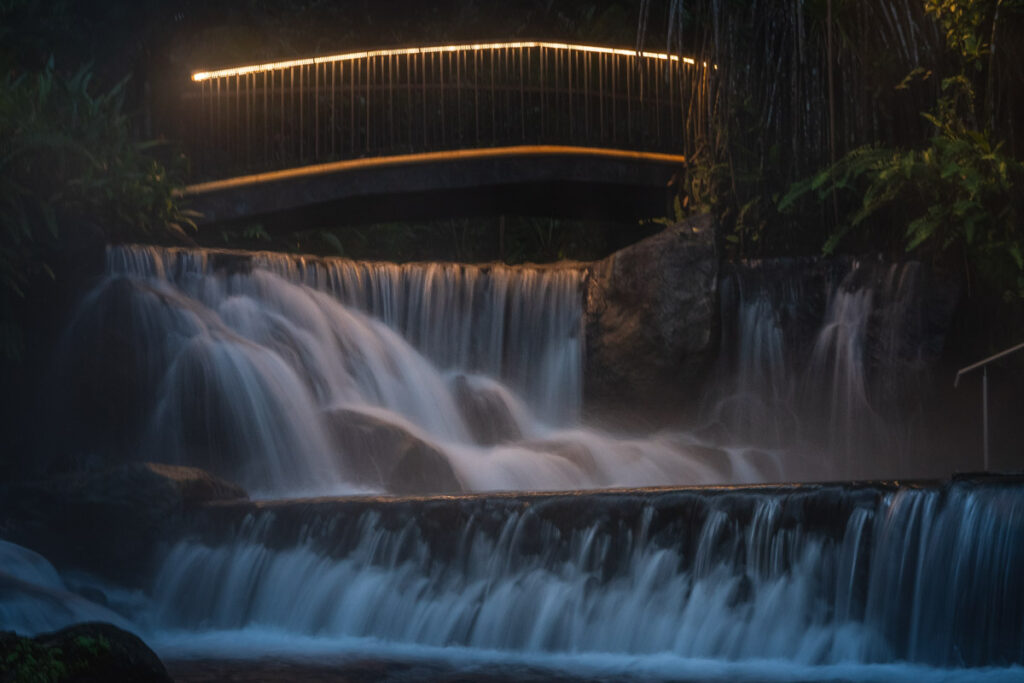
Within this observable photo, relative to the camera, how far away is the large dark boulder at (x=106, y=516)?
28.2ft

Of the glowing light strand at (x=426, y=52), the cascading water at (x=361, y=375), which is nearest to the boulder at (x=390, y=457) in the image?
the cascading water at (x=361, y=375)

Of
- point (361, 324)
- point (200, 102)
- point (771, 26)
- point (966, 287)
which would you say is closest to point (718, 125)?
point (771, 26)

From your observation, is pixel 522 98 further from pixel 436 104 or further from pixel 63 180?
pixel 63 180

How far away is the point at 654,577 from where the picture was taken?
691cm

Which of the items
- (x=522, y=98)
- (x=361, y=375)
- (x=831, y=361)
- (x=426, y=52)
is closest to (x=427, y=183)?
(x=522, y=98)

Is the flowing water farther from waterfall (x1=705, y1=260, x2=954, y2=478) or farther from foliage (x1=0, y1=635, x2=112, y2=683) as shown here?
foliage (x1=0, y1=635, x2=112, y2=683)

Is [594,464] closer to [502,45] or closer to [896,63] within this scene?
[896,63]

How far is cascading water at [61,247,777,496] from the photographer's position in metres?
10.5

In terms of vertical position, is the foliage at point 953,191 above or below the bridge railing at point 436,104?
below

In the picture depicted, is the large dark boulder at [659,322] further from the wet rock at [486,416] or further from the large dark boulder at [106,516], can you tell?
the large dark boulder at [106,516]

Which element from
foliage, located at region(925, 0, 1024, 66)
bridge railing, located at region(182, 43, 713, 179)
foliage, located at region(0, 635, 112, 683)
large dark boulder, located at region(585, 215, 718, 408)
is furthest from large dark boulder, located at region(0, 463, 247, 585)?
foliage, located at region(925, 0, 1024, 66)

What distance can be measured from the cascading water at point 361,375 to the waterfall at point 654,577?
7.73ft

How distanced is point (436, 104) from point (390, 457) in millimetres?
8160

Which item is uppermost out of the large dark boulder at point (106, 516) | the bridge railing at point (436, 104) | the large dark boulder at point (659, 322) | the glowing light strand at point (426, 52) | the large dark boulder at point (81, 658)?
the glowing light strand at point (426, 52)
